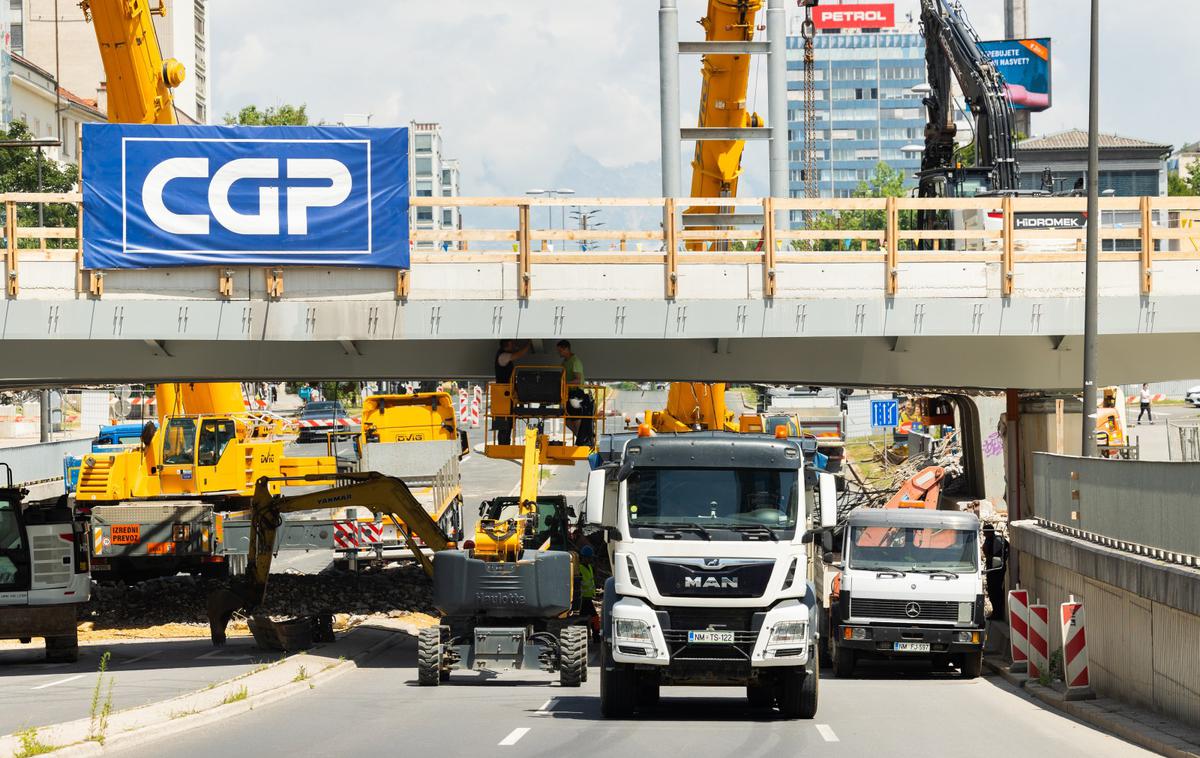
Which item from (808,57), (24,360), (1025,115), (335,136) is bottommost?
(24,360)

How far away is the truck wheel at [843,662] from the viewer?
2340 centimetres

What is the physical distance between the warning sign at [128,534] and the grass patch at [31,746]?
18374 millimetres

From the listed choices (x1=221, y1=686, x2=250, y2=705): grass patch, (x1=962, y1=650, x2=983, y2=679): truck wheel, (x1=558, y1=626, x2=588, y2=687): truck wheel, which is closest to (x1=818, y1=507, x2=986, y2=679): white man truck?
(x1=962, y1=650, x2=983, y2=679): truck wheel

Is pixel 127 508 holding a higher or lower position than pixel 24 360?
lower

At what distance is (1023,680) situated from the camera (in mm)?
21766

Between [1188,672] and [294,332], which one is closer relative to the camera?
[1188,672]

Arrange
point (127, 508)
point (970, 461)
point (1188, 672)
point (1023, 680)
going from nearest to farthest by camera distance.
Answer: point (1188, 672) → point (1023, 680) → point (127, 508) → point (970, 461)

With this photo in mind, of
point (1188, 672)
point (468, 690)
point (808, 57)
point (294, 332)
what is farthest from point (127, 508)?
point (808, 57)

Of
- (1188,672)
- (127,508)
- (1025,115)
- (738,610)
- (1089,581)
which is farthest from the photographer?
(1025,115)

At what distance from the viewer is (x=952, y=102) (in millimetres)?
51125

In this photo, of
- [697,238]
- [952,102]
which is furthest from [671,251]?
[952,102]

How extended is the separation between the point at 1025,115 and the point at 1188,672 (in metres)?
102

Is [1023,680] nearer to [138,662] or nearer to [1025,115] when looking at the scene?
[138,662]

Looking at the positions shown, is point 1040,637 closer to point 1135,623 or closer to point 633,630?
point 1135,623
